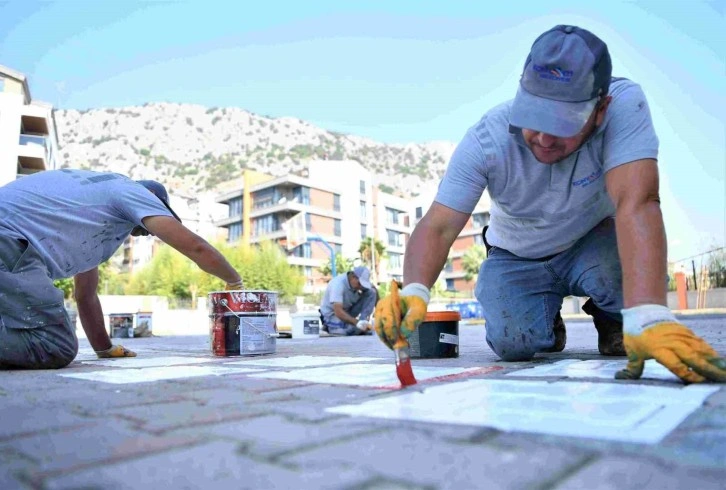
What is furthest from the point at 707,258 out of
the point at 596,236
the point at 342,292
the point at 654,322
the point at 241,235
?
the point at 241,235

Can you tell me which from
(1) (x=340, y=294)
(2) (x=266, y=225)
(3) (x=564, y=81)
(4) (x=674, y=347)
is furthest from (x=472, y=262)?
(4) (x=674, y=347)

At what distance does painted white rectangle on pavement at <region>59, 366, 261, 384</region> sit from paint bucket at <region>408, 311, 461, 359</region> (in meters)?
1.05

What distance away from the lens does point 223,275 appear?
3.42 m

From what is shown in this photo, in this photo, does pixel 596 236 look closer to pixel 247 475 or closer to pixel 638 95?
pixel 638 95

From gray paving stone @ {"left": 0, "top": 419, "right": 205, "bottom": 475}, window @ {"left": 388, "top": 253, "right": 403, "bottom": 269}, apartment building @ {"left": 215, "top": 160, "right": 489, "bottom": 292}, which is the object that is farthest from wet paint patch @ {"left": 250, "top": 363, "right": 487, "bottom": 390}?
window @ {"left": 388, "top": 253, "right": 403, "bottom": 269}

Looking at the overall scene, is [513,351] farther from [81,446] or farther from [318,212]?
[318,212]

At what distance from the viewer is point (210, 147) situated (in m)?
130

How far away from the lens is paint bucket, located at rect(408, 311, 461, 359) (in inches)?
125

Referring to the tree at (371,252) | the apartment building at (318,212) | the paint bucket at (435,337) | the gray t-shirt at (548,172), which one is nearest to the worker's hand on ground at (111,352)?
the paint bucket at (435,337)

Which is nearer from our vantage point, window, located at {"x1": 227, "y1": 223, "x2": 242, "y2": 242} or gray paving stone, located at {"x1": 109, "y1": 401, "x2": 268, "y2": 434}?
gray paving stone, located at {"x1": 109, "y1": 401, "x2": 268, "y2": 434}

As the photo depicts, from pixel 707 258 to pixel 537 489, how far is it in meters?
19.1

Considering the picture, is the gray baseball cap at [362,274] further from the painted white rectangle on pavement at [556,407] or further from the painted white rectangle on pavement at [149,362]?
the painted white rectangle on pavement at [556,407]

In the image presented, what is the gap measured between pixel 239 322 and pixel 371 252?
40.2m

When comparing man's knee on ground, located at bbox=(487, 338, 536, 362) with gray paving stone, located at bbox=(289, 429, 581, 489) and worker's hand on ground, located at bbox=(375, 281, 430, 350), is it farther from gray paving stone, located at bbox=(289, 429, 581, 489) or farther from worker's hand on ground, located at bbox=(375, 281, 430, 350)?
gray paving stone, located at bbox=(289, 429, 581, 489)
